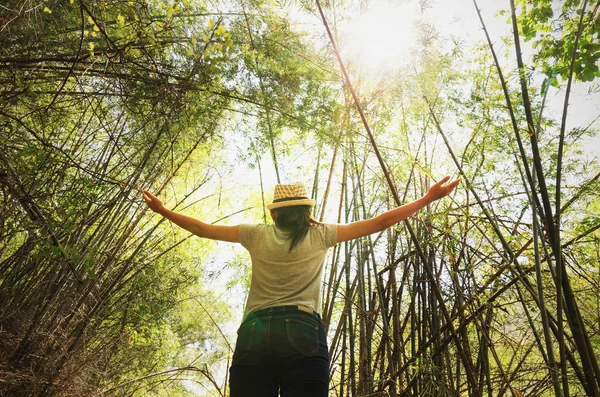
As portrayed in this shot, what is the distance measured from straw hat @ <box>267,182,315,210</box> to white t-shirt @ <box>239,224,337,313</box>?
0.10m

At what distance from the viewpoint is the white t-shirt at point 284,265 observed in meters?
1.58

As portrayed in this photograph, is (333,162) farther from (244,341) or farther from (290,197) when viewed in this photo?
(244,341)

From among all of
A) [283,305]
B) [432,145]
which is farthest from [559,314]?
[432,145]

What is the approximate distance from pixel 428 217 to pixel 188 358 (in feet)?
29.6

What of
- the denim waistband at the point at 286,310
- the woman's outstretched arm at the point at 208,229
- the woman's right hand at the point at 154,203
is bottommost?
the denim waistband at the point at 286,310

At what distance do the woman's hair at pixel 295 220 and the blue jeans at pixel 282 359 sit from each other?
33 cm

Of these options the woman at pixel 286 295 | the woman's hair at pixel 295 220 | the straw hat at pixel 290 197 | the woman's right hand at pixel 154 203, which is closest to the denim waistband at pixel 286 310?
the woman at pixel 286 295

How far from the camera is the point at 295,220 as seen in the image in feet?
5.60

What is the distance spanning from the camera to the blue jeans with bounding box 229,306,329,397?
1428 mm

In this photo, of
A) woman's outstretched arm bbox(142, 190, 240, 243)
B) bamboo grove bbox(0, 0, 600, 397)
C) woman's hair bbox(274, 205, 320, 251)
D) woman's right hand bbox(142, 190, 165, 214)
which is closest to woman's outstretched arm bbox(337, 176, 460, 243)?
woman's hair bbox(274, 205, 320, 251)

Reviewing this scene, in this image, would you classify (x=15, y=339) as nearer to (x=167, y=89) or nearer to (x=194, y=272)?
(x=167, y=89)

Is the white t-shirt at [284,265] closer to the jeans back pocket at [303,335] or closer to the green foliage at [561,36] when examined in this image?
the jeans back pocket at [303,335]

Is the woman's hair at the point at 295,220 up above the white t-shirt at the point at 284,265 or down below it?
above

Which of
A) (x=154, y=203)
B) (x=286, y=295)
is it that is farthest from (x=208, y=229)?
(x=286, y=295)
